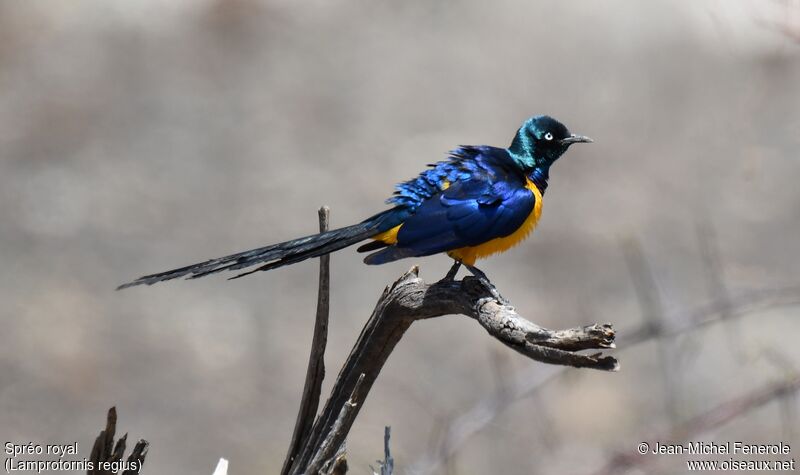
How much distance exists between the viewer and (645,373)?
37.3 ft

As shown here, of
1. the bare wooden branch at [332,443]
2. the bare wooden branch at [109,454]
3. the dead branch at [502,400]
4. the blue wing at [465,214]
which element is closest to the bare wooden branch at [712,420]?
the dead branch at [502,400]

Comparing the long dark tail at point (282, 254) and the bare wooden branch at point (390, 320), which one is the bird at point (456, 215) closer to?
the long dark tail at point (282, 254)

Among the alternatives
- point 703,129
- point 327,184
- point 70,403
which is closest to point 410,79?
point 327,184

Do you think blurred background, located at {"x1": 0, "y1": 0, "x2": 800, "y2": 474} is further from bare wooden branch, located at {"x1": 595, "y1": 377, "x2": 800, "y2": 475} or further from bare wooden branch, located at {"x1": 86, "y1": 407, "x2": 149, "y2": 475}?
bare wooden branch, located at {"x1": 86, "y1": 407, "x2": 149, "y2": 475}

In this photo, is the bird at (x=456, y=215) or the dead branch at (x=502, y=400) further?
the bird at (x=456, y=215)

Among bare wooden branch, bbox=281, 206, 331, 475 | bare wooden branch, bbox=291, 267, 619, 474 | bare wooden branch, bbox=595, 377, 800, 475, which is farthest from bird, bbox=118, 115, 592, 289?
bare wooden branch, bbox=595, 377, 800, 475

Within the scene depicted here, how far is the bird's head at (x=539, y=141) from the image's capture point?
6.10 m

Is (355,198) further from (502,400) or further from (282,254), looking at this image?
(502,400)

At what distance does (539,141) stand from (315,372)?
6.33ft

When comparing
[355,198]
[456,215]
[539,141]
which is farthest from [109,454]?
[355,198]

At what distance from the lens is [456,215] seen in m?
5.57

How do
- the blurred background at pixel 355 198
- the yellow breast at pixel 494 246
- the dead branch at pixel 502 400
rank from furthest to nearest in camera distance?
1. the blurred background at pixel 355 198
2. the yellow breast at pixel 494 246
3. the dead branch at pixel 502 400

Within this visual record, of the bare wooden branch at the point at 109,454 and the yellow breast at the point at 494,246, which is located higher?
the yellow breast at the point at 494,246

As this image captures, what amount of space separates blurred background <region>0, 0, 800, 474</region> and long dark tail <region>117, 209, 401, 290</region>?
12.2 ft
